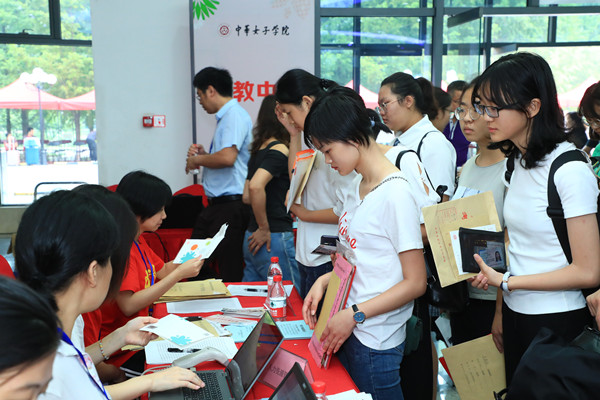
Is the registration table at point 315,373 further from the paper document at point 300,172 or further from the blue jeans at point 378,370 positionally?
the paper document at point 300,172

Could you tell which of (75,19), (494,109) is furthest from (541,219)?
(75,19)

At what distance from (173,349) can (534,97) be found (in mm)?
1429

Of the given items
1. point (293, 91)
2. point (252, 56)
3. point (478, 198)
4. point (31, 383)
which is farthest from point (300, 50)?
Answer: point (31, 383)

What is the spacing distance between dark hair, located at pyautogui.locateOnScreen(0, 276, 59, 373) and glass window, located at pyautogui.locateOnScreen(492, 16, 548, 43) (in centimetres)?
574

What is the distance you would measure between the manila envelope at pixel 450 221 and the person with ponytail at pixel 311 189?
586mm

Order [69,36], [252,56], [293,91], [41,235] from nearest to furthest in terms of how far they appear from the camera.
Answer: [41,235] < [293,91] < [252,56] < [69,36]

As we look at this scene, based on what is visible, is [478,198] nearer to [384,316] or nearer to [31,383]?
[384,316]

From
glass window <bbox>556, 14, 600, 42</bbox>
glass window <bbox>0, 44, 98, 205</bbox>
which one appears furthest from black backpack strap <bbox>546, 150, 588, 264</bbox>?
glass window <bbox>0, 44, 98, 205</bbox>

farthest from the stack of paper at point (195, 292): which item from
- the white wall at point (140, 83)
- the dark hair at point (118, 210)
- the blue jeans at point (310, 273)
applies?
the white wall at point (140, 83)

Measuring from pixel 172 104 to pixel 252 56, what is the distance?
0.88m

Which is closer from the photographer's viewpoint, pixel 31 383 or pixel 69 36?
pixel 31 383

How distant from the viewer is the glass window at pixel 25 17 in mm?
6168

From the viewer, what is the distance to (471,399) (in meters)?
1.94

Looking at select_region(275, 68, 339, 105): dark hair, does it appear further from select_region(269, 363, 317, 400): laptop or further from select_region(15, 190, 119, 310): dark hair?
select_region(269, 363, 317, 400): laptop
